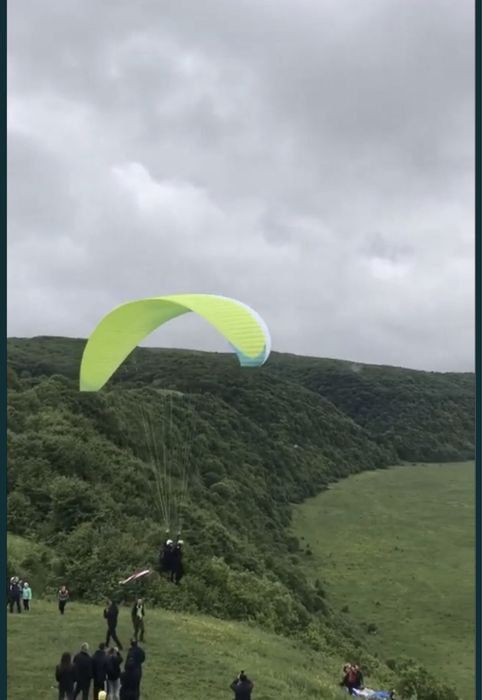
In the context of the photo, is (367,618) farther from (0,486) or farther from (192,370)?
(192,370)

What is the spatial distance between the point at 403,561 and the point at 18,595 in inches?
1097

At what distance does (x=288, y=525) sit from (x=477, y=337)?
35.6 metres

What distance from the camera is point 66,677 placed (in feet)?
37.7

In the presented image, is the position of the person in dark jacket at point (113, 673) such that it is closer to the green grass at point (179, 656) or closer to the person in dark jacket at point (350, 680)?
the green grass at point (179, 656)

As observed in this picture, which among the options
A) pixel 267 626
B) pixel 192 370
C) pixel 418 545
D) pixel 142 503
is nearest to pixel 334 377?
pixel 192 370

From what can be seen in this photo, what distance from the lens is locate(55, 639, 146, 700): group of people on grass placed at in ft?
37.6

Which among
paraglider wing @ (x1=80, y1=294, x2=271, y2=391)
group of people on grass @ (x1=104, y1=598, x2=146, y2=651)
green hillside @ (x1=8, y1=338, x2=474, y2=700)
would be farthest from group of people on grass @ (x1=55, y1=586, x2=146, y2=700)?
green hillside @ (x1=8, y1=338, x2=474, y2=700)

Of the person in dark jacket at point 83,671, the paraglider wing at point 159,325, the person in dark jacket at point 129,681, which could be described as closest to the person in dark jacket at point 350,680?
the person in dark jacket at point 129,681

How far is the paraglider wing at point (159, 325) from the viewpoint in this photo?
12.9 meters

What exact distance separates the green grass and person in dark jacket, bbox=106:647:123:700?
136 cm

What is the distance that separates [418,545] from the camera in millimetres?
44594

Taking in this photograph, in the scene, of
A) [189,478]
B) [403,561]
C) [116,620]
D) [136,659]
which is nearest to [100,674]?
[136,659]

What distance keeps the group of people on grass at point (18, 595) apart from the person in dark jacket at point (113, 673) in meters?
6.13

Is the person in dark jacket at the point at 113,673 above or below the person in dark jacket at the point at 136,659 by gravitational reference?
below
